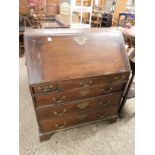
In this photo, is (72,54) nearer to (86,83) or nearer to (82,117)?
(86,83)

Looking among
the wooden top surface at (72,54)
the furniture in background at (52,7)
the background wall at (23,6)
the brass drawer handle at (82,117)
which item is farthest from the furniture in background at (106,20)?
the brass drawer handle at (82,117)

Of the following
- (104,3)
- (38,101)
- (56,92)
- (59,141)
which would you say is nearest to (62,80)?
(56,92)

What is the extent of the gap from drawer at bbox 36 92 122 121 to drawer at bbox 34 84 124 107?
0.05 metres

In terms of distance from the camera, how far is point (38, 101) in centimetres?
116

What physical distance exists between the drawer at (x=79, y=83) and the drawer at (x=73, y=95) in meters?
0.05

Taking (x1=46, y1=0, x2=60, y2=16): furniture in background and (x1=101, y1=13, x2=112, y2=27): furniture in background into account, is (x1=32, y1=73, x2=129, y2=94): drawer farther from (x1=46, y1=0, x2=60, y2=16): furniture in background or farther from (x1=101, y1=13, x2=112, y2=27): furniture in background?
(x1=101, y1=13, x2=112, y2=27): furniture in background

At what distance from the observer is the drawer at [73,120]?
1.37m

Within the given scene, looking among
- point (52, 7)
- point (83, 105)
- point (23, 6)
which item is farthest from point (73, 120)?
point (52, 7)

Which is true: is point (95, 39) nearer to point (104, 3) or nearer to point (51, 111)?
point (51, 111)

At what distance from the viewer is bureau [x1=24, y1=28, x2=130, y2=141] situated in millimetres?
1094

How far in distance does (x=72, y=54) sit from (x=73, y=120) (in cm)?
69

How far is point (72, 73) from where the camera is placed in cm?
113
